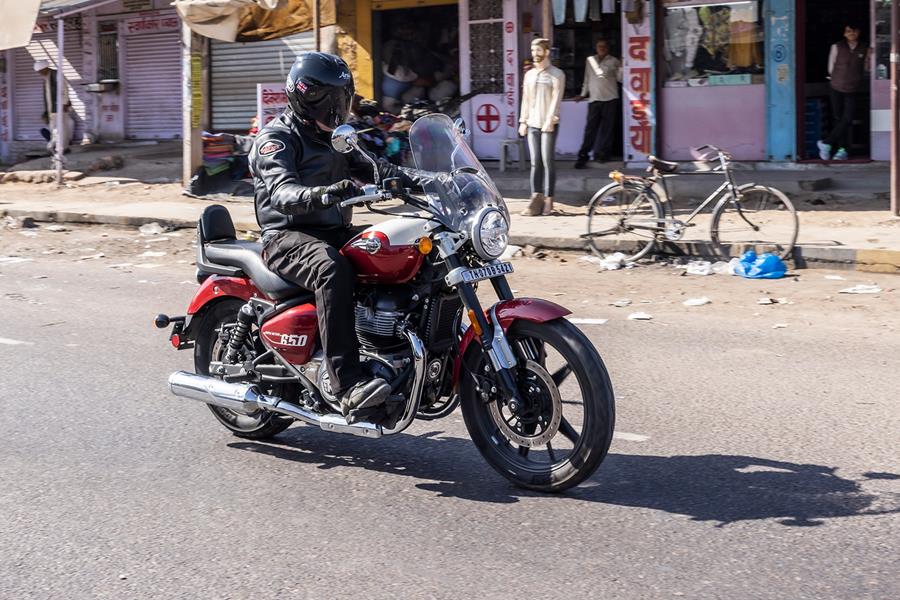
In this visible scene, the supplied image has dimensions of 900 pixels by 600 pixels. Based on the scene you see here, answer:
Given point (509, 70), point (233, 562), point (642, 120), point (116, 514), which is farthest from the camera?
point (509, 70)

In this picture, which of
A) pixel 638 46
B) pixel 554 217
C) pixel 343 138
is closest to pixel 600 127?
pixel 638 46

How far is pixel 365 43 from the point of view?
1936cm

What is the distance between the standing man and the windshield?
1232cm

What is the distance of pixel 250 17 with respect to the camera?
16766 millimetres

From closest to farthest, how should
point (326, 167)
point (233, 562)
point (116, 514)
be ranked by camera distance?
point (233, 562), point (116, 514), point (326, 167)

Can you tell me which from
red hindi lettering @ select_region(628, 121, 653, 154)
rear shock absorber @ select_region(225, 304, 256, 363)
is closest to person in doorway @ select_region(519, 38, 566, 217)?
red hindi lettering @ select_region(628, 121, 653, 154)

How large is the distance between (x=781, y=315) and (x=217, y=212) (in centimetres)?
487

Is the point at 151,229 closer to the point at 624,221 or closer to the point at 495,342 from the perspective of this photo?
the point at 624,221

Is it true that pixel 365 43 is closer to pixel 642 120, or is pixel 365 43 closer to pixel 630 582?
pixel 642 120

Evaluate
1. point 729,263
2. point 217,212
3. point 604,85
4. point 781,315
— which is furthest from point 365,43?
point 217,212

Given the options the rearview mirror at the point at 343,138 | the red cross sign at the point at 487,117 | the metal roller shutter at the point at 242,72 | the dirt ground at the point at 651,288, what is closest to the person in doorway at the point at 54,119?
the metal roller shutter at the point at 242,72

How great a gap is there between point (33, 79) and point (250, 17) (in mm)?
11522

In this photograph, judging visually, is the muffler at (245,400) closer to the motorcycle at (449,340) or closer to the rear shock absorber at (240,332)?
the motorcycle at (449,340)

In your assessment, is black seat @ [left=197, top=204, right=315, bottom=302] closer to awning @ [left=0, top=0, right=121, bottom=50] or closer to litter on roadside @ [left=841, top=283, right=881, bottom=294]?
litter on roadside @ [left=841, top=283, right=881, bottom=294]
